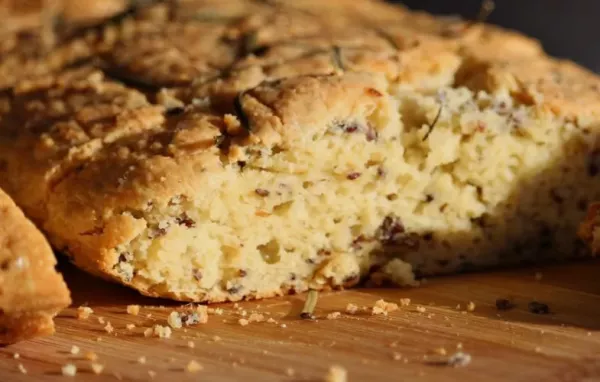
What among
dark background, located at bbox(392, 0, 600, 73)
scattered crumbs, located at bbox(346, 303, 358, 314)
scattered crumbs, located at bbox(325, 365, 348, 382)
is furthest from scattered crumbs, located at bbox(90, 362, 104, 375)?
dark background, located at bbox(392, 0, 600, 73)

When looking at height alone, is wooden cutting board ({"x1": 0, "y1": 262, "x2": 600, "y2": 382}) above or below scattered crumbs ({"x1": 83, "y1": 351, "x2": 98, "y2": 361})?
above

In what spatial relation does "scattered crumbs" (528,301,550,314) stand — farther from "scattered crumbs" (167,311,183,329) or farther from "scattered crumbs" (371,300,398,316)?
"scattered crumbs" (167,311,183,329)

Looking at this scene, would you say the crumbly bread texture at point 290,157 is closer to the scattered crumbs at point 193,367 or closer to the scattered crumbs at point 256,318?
the scattered crumbs at point 256,318

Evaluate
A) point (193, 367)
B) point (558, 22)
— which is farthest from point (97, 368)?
point (558, 22)

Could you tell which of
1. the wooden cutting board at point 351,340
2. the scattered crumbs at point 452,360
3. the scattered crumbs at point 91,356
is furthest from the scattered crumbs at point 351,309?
the scattered crumbs at point 91,356

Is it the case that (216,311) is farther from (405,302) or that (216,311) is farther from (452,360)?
(452,360)
